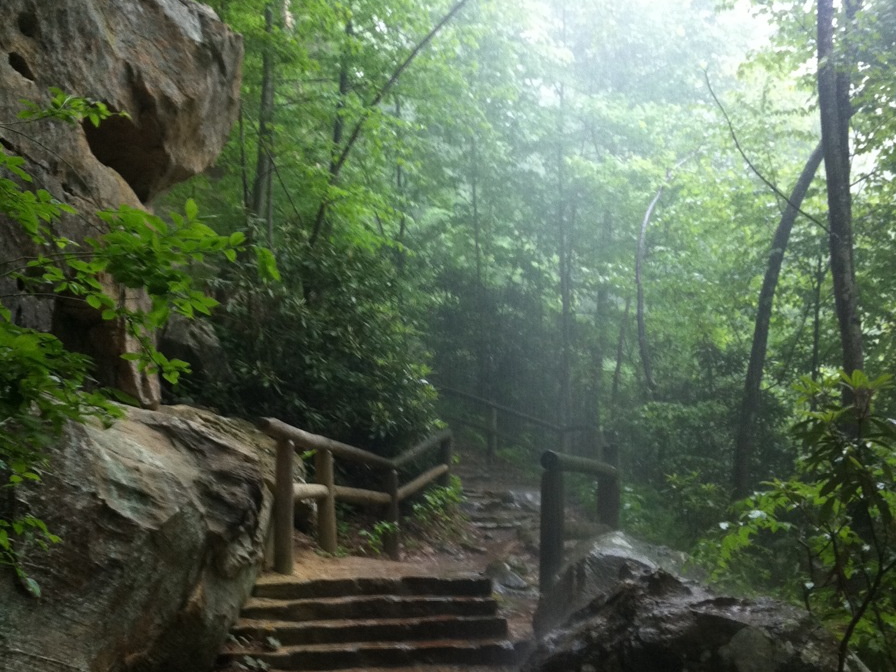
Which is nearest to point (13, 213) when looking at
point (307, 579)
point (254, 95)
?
point (307, 579)

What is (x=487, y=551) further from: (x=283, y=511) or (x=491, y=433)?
(x=491, y=433)

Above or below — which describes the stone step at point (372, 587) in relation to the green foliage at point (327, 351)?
below

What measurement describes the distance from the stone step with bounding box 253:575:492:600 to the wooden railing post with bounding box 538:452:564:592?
479mm

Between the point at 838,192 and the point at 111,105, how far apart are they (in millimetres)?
5719

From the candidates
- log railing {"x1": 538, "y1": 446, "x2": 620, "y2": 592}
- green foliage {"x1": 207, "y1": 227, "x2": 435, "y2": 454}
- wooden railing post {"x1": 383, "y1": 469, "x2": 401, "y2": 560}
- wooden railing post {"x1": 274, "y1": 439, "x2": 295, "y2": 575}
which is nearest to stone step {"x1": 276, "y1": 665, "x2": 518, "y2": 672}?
log railing {"x1": 538, "y1": 446, "x2": 620, "y2": 592}

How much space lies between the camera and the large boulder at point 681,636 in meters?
3.22

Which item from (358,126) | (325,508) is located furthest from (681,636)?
(358,126)

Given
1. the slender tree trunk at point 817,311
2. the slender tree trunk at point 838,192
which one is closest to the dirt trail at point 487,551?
the slender tree trunk at point 838,192

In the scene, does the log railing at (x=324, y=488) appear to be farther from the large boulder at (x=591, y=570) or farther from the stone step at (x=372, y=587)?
the large boulder at (x=591, y=570)

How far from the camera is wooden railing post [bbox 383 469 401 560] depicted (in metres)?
7.87

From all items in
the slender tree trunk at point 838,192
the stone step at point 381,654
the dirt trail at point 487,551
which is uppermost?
the slender tree trunk at point 838,192

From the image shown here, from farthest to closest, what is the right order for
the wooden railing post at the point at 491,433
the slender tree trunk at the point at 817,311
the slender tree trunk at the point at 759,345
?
1. the wooden railing post at the point at 491,433
2. the slender tree trunk at the point at 817,311
3. the slender tree trunk at the point at 759,345

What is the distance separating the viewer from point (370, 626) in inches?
210

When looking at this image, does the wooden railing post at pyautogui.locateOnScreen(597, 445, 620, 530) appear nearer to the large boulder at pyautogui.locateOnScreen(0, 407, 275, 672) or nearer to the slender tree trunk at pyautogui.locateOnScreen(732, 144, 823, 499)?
the slender tree trunk at pyautogui.locateOnScreen(732, 144, 823, 499)
